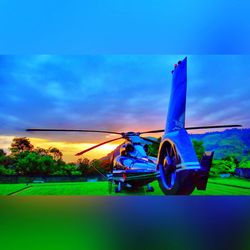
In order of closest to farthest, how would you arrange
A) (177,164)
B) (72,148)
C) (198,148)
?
(177,164)
(198,148)
(72,148)

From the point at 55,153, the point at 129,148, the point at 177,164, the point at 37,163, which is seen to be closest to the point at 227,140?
the point at 177,164

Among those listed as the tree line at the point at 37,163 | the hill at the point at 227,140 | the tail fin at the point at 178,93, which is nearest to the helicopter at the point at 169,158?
the tail fin at the point at 178,93

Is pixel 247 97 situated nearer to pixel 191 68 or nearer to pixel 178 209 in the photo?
pixel 191 68

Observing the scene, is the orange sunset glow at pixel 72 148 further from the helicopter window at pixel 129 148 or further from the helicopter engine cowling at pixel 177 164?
the helicopter engine cowling at pixel 177 164

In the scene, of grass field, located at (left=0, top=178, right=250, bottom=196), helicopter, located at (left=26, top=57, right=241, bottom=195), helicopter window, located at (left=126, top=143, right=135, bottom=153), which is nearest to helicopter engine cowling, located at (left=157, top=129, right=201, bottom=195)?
helicopter, located at (left=26, top=57, right=241, bottom=195)

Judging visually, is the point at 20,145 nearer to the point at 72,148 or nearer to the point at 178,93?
the point at 72,148
